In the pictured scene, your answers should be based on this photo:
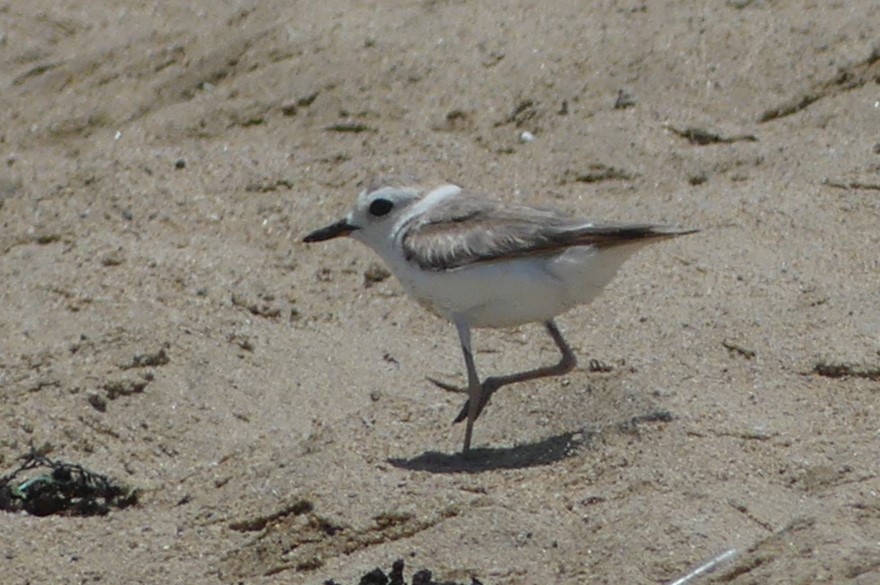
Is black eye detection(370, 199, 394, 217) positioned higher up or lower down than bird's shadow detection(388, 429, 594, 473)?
higher up

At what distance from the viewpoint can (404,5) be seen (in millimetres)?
9391

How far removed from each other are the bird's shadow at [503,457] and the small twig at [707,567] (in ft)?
3.20

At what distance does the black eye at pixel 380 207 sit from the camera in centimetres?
652

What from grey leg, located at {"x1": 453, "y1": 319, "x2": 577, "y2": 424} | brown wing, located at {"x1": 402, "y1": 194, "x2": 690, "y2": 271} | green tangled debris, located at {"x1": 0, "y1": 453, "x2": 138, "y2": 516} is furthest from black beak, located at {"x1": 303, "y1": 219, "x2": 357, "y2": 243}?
green tangled debris, located at {"x1": 0, "y1": 453, "x2": 138, "y2": 516}

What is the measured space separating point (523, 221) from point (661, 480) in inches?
49.5

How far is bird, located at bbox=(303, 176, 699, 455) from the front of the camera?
19.6 ft

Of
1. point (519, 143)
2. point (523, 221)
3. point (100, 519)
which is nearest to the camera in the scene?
point (100, 519)

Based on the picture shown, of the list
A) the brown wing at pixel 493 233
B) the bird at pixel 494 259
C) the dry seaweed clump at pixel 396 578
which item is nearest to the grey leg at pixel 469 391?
the bird at pixel 494 259

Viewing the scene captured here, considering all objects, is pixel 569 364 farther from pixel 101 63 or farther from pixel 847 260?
pixel 101 63

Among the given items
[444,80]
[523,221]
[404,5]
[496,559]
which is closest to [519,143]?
[444,80]

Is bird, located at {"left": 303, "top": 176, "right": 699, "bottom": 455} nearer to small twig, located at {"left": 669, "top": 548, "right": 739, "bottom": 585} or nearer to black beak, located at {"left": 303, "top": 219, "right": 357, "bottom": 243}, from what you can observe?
black beak, located at {"left": 303, "top": 219, "right": 357, "bottom": 243}

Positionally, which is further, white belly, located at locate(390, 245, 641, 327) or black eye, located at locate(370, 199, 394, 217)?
black eye, located at locate(370, 199, 394, 217)

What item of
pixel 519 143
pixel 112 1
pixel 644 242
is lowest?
pixel 644 242

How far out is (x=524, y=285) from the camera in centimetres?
601
